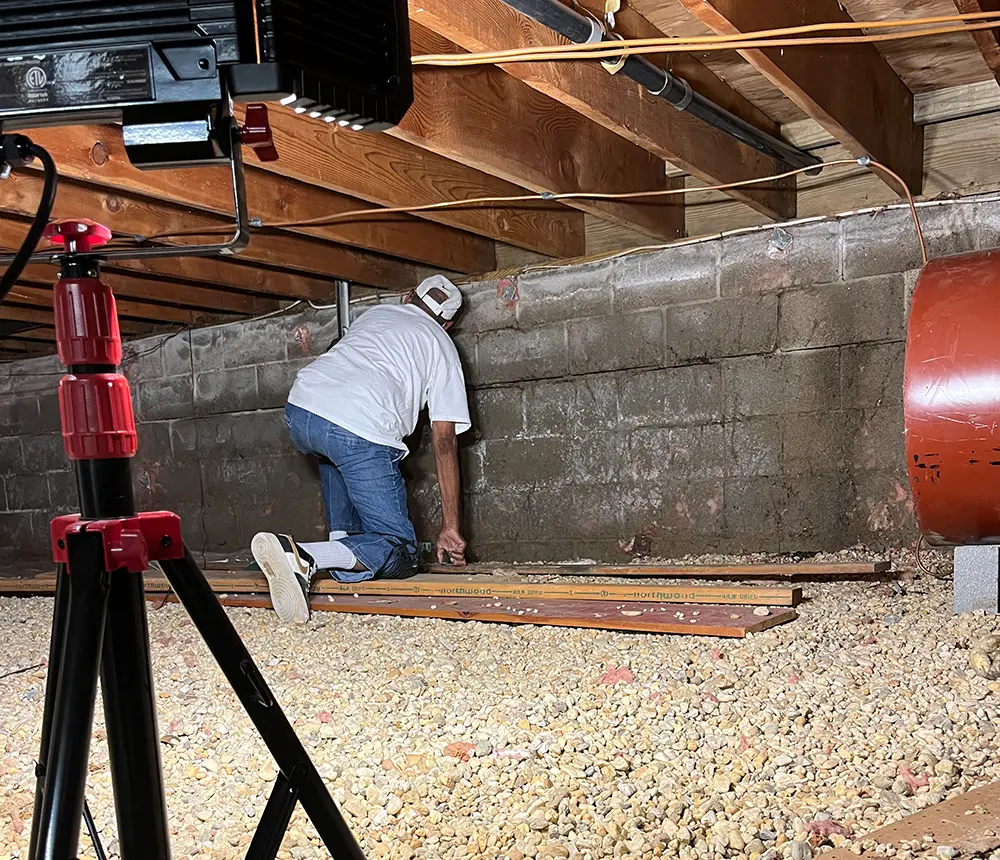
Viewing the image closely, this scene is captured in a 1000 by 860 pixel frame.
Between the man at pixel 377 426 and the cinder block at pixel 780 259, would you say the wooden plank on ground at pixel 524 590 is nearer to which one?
the man at pixel 377 426

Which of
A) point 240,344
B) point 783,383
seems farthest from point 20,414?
point 783,383

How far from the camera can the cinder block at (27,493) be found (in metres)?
5.34

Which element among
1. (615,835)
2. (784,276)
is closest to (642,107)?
(784,276)

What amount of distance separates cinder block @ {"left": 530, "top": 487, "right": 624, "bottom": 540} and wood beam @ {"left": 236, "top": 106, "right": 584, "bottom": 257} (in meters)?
1.02

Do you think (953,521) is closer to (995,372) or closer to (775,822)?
(995,372)

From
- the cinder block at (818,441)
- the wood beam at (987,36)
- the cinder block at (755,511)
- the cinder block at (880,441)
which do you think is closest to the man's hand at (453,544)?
the cinder block at (755,511)

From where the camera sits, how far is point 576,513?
3.75 m

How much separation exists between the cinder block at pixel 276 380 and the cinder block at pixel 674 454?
68.5 inches

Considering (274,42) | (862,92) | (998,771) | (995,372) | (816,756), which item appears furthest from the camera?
(862,92)

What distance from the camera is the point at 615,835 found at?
1.33 metres

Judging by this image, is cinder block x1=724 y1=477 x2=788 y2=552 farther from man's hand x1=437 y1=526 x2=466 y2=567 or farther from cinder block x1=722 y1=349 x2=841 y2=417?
man's hand x1=437 y1=526 x2=466 y2=567

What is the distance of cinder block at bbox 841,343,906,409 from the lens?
3068 millimetres

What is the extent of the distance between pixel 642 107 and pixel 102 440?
2000mm

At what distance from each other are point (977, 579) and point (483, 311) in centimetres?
230
